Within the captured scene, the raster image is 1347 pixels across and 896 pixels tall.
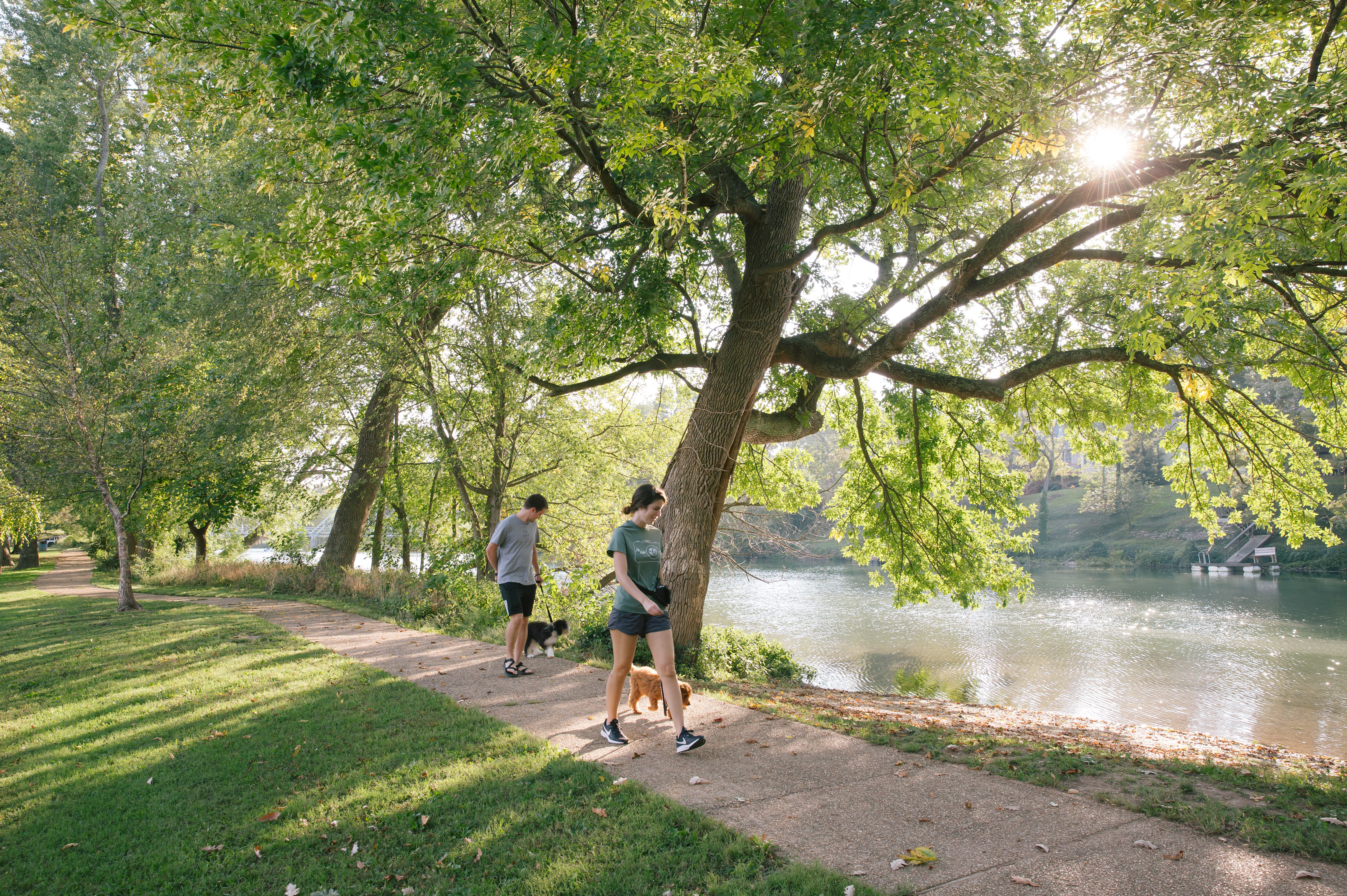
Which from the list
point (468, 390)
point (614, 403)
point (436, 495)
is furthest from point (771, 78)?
point (436, 495)

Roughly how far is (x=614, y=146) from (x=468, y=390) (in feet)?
24.7

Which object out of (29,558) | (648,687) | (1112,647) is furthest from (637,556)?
(29,558)

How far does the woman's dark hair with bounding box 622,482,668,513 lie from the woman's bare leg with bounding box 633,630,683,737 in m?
0.87

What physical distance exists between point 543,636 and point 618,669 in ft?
11.1

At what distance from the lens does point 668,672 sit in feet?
16.8

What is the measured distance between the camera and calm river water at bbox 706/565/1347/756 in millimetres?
14203

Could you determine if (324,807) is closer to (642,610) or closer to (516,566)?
(642,610)

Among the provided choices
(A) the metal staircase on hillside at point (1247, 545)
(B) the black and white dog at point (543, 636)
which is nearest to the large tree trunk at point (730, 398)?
(B) the black and white dog at point (543, 636)

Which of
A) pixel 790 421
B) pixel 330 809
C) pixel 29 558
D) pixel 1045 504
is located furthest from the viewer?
pixel 1045 504

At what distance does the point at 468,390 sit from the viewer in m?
12.6

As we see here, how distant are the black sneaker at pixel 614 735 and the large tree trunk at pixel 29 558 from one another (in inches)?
1427

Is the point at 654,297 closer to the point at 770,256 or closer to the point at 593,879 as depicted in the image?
the point at 770,256

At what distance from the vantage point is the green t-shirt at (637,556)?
16.5 ft

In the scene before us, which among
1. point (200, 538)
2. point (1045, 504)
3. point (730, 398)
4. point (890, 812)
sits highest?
point (1045, 504)
